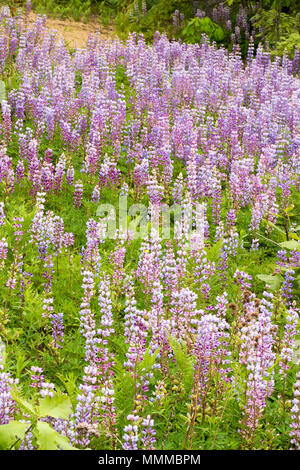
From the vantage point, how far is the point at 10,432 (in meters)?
3.20

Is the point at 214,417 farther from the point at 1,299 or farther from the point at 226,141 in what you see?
the point at 226,141

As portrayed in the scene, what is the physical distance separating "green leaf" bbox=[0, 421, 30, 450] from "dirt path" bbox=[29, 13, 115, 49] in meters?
12.1

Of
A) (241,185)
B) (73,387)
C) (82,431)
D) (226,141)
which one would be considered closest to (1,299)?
(73,387)

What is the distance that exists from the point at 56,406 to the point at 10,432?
11.8 inches

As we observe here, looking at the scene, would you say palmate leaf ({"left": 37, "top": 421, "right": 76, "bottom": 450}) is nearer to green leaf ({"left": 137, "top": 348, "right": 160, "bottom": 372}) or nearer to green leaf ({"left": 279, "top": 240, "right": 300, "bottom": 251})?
green leaf ({"left": 137, "top": 348, "right": 160, "bottom": 372})

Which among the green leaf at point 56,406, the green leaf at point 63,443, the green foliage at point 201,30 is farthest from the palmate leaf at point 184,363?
the green foliage at point 201,30

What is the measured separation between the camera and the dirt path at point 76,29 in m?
14.6

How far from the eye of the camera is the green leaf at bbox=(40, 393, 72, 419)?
10.6ft

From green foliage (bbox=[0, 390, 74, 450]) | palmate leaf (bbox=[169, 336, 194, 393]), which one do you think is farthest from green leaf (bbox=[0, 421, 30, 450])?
palmate leaf (bbox=[169, 336, 194, 393])

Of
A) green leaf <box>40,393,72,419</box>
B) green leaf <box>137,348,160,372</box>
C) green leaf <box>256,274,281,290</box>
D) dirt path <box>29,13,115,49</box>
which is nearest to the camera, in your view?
green leaf <box>40,393,72,419</box>

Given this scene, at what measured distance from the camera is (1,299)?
5.18m

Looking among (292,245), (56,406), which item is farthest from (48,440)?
(292,245)

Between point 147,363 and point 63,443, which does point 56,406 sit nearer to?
point 63,443

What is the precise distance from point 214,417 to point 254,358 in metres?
0.74
